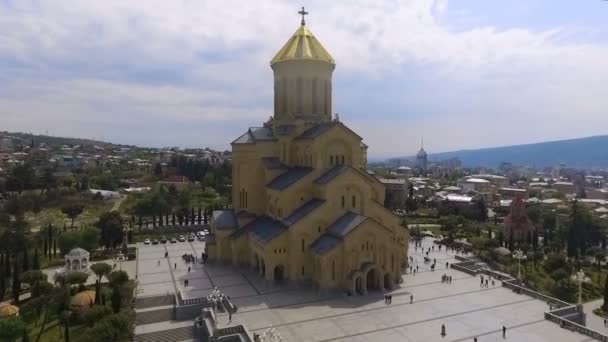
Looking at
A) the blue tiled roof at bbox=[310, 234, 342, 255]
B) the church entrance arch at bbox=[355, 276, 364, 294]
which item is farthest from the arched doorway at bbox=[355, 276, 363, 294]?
the blue tiled roof at bbox=[310, 234, 342, 255]

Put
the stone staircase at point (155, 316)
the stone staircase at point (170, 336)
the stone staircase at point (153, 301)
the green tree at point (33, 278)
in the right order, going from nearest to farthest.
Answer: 1. the stone staircase at point (170, 336)
2. the stone staircase at point (155, 316)
3. the stone staircase at point (153, 301)
4. the green tree at point (33, 278)

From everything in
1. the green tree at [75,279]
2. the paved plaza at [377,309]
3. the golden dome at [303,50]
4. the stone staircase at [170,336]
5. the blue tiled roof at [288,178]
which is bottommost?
the stone staircase at [170,336]

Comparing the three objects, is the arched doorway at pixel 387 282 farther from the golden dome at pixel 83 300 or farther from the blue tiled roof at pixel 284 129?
the golden dome at pixel 83 300

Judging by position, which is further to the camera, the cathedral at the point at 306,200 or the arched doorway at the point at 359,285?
the cathedral at the point at 306,200

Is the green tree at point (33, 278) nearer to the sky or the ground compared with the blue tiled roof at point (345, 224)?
nearer to the ground

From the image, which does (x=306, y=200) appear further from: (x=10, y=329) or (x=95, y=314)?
(x=10, y=329)

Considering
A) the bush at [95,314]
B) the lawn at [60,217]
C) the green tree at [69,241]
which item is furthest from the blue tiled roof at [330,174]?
the lawn at [60,217]

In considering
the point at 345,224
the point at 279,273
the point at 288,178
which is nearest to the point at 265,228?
the point at 279,273

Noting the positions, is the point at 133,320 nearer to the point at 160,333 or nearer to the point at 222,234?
the point at 160,333
